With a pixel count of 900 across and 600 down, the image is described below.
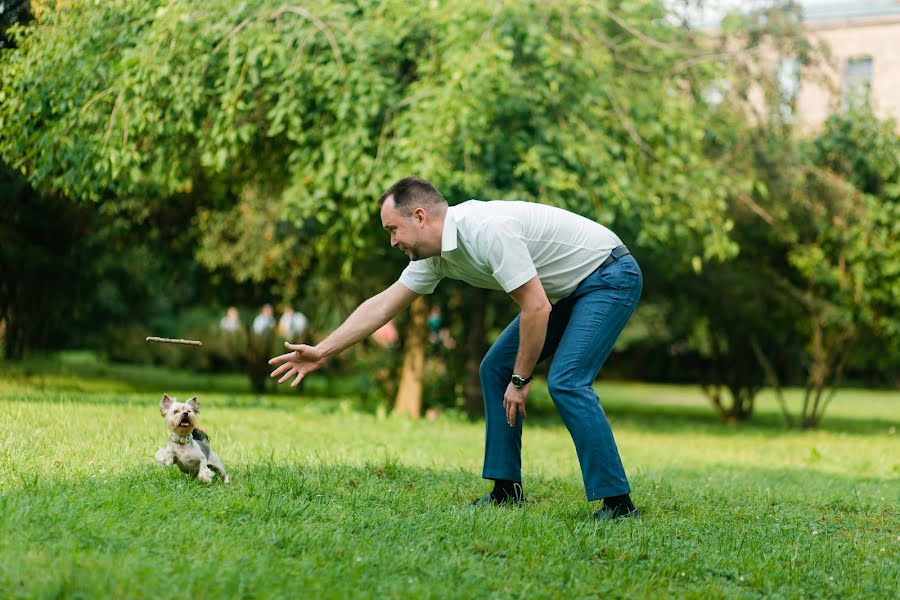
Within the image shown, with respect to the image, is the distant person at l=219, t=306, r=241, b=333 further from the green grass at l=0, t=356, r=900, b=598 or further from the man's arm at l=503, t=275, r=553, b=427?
the man's arm at l=503, t=275, r=553, b=427

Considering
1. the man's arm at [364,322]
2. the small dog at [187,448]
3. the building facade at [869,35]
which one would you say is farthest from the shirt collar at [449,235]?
the building facade at [869,35]

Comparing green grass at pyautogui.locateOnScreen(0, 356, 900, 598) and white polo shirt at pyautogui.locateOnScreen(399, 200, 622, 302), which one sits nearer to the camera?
green grass at pyautogui.locateOnScreen(0, 356, 900, 598)

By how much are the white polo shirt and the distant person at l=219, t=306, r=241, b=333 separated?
15.0 m

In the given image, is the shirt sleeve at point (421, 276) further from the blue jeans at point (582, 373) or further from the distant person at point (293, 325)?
the distant person at point (293, 325)

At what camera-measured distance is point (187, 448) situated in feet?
15.6

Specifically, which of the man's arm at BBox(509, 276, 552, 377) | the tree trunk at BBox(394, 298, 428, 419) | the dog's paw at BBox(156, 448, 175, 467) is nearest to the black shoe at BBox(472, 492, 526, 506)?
the man's arm at BBox(509, 276, 552, 377)

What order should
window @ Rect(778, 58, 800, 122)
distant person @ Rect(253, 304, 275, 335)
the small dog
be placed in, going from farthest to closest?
distant person @ Rect(253, 304, 275, 335)
window @ Rect(778, 58, 800, 122)
the small dog

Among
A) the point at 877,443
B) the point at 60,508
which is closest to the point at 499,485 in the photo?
the point at 60,508

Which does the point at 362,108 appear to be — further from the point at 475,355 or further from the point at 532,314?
the point at 532,314

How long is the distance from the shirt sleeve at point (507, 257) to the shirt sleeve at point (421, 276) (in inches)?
20.4

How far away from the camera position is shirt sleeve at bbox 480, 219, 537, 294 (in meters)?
4.34

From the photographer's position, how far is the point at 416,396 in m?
13.0

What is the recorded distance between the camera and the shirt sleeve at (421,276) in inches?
191

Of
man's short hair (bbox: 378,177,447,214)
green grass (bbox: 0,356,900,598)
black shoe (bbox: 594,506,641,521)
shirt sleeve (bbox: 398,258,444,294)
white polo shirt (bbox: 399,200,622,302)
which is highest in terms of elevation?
man's short hair (bbox: 378,177,447,214)
